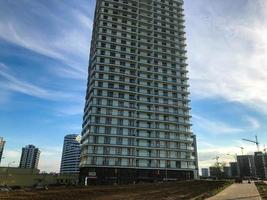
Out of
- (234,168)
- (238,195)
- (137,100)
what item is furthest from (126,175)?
(234,168)

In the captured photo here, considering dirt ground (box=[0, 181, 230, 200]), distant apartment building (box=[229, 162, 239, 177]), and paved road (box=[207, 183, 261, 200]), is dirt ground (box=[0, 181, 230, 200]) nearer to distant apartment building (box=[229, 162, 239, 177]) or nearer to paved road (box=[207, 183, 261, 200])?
paved road (box=[207, 183, 261, 200])

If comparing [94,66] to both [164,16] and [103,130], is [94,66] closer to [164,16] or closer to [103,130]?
[103,130]

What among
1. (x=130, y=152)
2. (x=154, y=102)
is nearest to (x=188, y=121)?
(x=154, y=102)

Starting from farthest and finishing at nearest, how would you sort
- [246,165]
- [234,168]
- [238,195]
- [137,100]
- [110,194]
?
[234,168]
[246,165]
[137,100]
[110,194]
[238,195]

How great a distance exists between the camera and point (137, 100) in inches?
3605

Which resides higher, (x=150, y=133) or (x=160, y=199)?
(x=150, y=133)

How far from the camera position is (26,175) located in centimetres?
11338

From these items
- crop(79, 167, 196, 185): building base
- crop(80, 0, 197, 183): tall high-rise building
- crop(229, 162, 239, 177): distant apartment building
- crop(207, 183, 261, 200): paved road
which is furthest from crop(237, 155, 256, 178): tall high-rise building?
crop(207, 183, 261, 200): paved road

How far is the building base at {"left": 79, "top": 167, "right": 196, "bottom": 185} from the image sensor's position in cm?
7756

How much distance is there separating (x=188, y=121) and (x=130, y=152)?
25848 mm

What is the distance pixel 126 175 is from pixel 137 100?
25435 mm

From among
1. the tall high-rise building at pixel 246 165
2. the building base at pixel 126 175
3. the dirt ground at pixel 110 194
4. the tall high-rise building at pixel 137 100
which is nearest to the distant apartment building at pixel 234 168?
the tall high-rise building at pixel 246 165

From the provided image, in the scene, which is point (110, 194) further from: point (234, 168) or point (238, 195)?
point (234, 168)

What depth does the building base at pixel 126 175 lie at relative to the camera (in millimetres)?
77562
